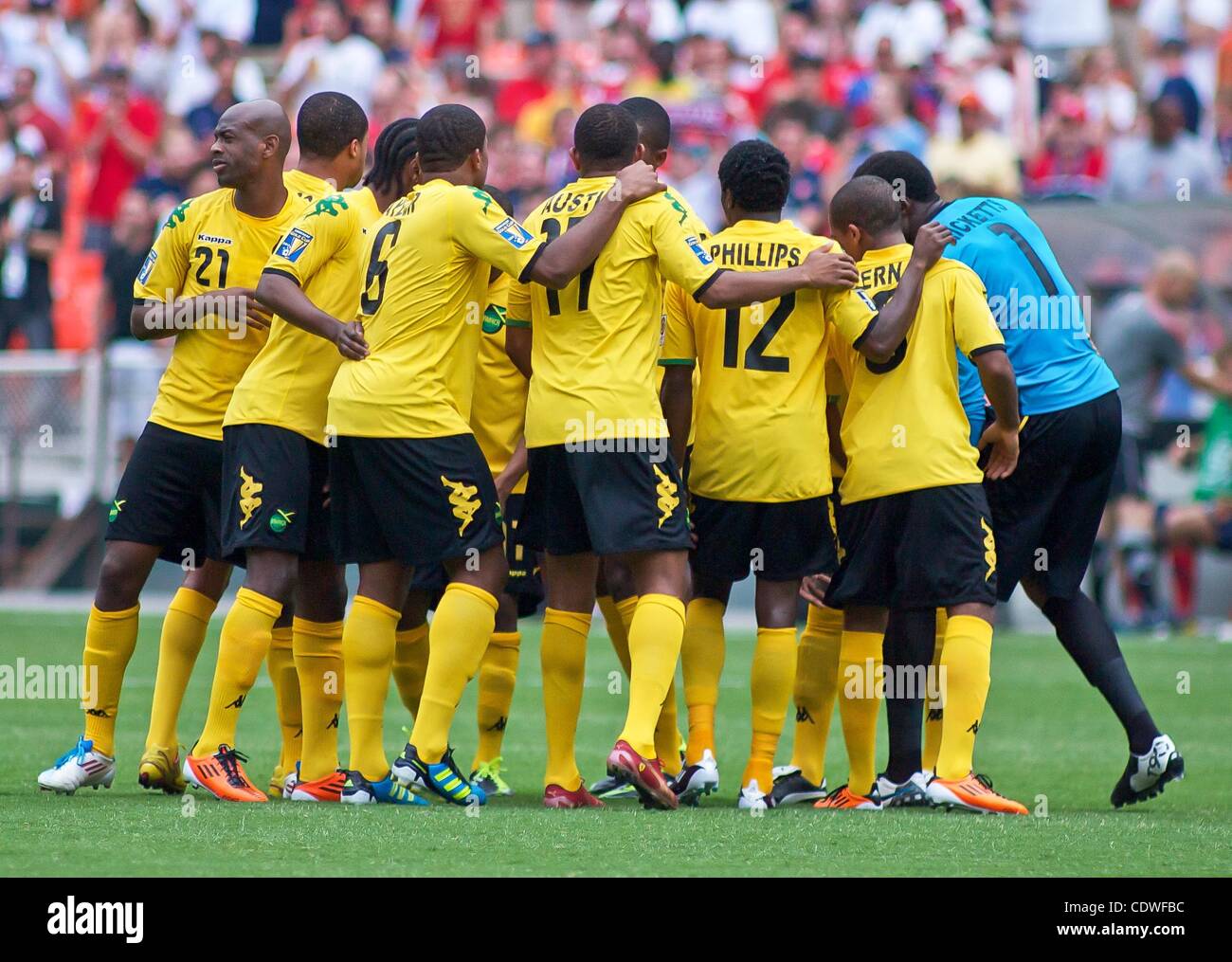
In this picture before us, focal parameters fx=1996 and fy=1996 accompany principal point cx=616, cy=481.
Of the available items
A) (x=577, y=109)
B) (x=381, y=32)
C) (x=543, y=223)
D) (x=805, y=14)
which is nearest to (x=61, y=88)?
(x=381, y=32)

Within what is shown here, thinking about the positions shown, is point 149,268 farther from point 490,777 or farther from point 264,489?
point 490,777

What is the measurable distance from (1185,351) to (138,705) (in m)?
8.20

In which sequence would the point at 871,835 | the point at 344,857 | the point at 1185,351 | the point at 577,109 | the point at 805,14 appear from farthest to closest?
the point at 805,14, the point at 577,109, the point at 1185,351, the point at 871,835, the point at 344,857

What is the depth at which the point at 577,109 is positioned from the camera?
58.1 ft

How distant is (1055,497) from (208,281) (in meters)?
3.16

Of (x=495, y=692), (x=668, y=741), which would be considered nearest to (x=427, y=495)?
(x=495, y=692)

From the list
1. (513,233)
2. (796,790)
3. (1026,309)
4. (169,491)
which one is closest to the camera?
(513,233)

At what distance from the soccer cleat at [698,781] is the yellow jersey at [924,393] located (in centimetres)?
107

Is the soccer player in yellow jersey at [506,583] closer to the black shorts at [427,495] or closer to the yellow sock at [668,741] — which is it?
the yellow sock at [668,741]

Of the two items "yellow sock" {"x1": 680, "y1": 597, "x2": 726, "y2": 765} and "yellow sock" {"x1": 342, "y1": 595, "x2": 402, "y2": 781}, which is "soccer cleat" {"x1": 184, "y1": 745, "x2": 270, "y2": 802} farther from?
"yellow sock" {"x1": 680, "y1": 597, "x2": 726, "y2": 765}

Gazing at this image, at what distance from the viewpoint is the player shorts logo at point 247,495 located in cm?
671

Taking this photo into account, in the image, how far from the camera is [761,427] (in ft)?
22.6

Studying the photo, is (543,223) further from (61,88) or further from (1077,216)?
(61,88)

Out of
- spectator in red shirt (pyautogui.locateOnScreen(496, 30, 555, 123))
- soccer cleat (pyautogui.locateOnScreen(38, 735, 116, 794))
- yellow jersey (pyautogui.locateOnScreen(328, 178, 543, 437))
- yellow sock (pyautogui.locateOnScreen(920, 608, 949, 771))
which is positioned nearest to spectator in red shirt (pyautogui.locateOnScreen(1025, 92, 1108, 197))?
spectator in red shirt (pyautogui.locateOnScreen(496, 30, 555, 123))
